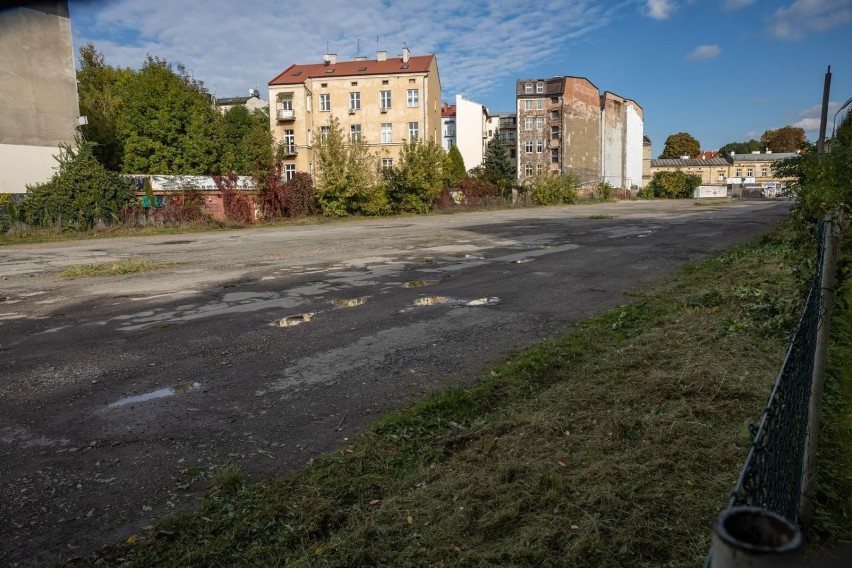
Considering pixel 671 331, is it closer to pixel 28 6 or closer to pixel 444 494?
pixel 444 494

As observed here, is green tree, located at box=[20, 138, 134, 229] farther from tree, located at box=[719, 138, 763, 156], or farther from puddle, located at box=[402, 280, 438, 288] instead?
tree, located at box=[719, 138, 763, 156]

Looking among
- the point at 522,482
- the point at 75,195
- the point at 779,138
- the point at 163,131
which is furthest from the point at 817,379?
the point at 779,138

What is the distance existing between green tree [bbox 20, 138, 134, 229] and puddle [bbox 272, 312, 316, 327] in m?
23.8

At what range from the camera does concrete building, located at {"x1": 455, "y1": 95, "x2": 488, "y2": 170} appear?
8431 centimetres

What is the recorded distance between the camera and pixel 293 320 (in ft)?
28.4

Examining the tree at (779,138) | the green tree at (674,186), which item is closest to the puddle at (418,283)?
the green tree at (674,186)

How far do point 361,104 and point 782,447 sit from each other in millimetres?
59855

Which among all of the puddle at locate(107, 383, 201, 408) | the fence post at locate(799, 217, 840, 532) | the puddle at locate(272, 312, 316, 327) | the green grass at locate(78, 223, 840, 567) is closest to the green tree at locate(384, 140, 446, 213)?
the puddle at locate(272, 312, 316, 327)

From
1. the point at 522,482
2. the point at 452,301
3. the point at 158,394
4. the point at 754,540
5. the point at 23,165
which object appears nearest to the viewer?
the point at 754,540

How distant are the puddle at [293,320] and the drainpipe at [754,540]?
7714 millimetres

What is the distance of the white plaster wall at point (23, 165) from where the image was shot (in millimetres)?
28734

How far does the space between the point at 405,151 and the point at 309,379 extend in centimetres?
3585

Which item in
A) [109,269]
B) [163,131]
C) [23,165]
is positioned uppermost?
[163,131]

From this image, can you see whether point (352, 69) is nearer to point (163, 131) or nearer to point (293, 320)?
point (163, 131)
